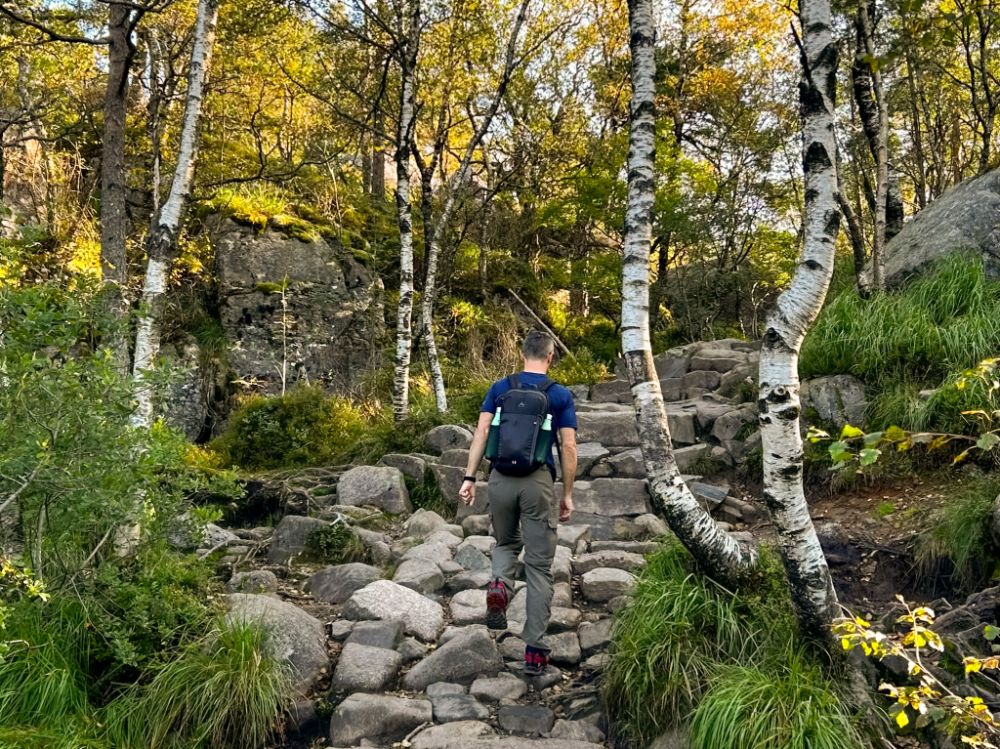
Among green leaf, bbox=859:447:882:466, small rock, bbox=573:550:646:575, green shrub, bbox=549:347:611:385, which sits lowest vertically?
small rock, bbox=573:550:646:575

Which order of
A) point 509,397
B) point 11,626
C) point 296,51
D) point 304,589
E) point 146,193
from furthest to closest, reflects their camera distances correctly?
1. point 146,193
2. point 296,51
3. point 304,589
4. point 509,397
5. point 11,626

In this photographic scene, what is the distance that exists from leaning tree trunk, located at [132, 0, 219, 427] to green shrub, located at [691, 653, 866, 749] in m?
4.54

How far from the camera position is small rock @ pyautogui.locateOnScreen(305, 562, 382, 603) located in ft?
17.7

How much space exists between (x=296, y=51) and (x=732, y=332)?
1021 centimetres

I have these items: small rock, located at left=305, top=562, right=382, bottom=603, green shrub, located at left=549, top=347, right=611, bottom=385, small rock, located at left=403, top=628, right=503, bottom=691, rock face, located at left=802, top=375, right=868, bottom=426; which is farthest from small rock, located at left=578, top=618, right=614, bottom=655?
green shrub, located at left=549, top=347, right=611, bottom=385

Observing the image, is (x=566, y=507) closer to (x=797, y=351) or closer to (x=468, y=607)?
(x=468, y=607)

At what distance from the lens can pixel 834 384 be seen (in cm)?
699

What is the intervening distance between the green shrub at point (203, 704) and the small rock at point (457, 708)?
2.97 feet

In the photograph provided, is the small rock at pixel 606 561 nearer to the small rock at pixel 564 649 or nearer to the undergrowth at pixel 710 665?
the small rock at pixel 564 649

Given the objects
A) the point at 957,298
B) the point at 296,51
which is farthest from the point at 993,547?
the point at 296,51

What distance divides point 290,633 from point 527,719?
1.65m

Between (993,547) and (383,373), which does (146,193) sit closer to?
(383,373)

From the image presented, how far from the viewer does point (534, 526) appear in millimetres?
4195

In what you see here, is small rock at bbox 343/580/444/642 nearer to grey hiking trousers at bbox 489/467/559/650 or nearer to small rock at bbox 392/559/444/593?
small rock at bbox 392/559/444/593
